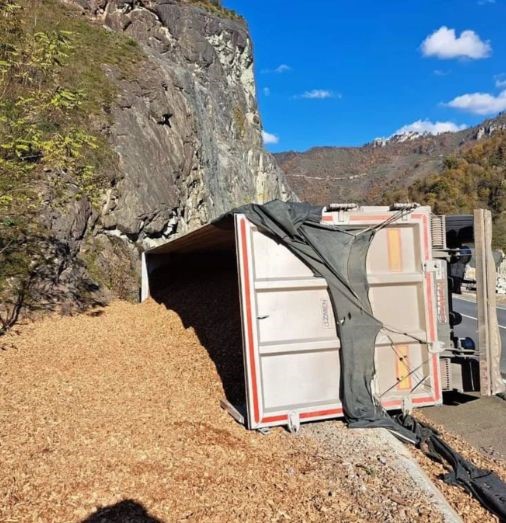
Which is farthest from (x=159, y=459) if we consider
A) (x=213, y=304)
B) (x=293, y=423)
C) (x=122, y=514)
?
(x=213, y=304)

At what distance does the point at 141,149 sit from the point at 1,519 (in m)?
15.1

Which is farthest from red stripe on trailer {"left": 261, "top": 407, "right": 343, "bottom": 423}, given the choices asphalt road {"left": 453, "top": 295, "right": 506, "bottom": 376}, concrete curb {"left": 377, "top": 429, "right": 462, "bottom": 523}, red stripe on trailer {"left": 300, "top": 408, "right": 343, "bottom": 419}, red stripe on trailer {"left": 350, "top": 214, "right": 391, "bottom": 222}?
asphalt road {"left": 453, "top": 295, "right": 506, "bottom": 376}

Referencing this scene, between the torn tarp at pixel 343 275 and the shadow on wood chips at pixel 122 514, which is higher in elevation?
the torn tarp at pixel 343 275

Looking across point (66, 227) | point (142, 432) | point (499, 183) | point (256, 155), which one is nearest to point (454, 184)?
point (499, 183)

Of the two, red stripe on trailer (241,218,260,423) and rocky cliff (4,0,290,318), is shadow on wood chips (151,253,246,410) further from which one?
rocky cliff (4,0,290,318)

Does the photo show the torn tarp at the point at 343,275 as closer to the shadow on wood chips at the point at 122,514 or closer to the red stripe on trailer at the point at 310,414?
the red stripe on trailer at the point at 310,414

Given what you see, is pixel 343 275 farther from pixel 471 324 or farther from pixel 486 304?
pixel 471 324

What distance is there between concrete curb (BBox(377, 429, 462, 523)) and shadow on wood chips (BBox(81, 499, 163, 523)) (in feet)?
6.46

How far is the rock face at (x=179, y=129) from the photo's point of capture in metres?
15.3

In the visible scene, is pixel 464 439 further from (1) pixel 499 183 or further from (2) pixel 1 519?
(1) pixel 499 183

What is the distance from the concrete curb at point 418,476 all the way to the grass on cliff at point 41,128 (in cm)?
504

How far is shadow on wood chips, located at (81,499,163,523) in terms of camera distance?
301 centimetres

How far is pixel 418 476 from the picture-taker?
3672 mm

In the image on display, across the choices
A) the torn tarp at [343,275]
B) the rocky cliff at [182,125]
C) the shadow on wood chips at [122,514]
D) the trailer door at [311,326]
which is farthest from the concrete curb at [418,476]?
the rocky cliff at [182,125]
